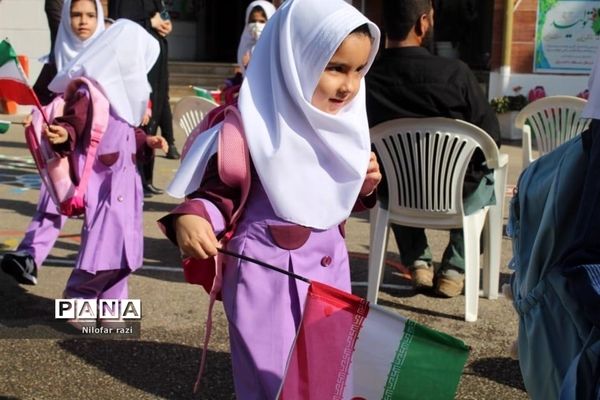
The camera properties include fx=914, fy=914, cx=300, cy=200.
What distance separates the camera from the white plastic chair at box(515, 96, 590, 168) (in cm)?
579

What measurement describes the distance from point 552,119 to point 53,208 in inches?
126

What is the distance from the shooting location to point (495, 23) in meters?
12.5

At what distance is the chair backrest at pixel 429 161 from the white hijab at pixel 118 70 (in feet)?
4.21

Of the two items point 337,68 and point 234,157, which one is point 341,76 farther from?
point 234,157

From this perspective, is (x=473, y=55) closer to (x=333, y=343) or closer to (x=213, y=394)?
(x=213, y=394)

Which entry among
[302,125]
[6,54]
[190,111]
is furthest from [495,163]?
[190,111]

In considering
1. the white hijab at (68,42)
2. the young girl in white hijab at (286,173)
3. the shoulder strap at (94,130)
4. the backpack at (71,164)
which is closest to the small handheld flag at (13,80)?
the backpack at (71,164)

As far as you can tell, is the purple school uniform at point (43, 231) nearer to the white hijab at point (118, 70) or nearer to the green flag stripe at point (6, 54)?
the white hijab at point (118, 70)

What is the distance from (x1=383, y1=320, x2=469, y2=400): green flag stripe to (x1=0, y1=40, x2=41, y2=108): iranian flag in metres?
2.82

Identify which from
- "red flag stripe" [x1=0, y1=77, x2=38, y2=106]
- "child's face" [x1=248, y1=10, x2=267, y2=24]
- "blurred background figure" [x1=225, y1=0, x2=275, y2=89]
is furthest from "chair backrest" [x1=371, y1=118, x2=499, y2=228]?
"child's face" [x1=248, y1=10, x2=267, y2=24]

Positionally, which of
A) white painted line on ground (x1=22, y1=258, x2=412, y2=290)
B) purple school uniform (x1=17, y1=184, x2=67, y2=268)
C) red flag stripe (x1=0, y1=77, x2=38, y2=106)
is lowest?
white painted line on ground (x1=22, y1=258, x2=412, y2=290)

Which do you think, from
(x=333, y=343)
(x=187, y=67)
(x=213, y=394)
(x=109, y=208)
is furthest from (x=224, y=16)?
(x=333, y=343)

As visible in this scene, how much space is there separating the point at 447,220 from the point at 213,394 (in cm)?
163

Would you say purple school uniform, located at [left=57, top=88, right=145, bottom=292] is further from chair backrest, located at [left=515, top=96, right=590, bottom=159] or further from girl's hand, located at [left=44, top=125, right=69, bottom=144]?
chair backrest, located at [left=515, top=96, right=590, bottom=159]
